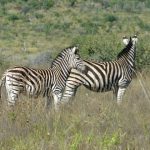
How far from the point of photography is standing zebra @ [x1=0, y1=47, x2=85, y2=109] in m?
9.62

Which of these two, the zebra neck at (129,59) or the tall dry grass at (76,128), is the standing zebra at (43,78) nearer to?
the zebra neck at (129,59)

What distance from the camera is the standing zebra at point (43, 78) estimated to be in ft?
31.6

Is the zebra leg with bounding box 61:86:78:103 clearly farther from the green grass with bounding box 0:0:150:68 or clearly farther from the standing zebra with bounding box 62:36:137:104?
the green grass with bounding box 0:0:150:68

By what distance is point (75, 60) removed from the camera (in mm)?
11680

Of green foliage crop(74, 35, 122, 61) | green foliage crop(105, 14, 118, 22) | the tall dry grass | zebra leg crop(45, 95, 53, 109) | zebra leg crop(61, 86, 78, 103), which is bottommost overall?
green foliage crop(105, 14, 118, 22)

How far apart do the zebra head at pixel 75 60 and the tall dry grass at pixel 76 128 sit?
4.24m

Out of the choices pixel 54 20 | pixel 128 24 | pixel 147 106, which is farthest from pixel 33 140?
pixel 54 20

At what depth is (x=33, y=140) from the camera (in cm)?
534

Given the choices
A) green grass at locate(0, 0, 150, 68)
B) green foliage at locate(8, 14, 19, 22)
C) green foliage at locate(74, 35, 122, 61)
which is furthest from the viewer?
green foliage at locate(8, 14, 19, 22)

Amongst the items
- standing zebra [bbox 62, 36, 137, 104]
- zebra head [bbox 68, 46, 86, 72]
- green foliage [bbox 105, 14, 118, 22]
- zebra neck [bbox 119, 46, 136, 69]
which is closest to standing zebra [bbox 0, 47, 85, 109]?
zebra head [bbox 68, 46, 86, 72]

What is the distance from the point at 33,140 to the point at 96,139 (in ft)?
2.03

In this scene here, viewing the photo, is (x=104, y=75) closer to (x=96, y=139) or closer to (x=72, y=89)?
(x=72, y=89)

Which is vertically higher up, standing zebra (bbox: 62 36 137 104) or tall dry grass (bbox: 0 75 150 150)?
tall dry grass (bbox: 0 75 150 150)

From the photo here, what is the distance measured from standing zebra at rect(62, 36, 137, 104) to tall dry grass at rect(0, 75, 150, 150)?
4.17 metres
